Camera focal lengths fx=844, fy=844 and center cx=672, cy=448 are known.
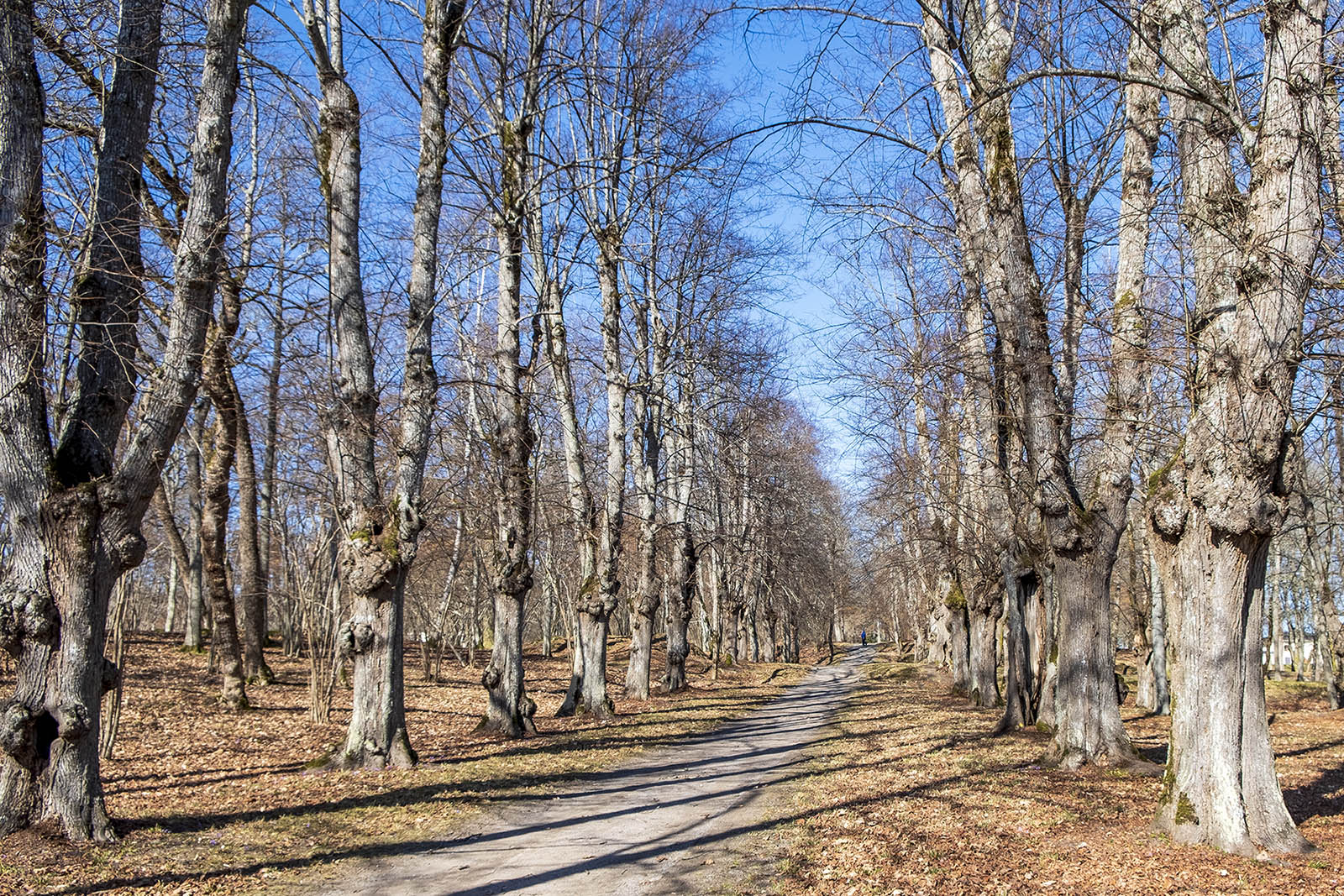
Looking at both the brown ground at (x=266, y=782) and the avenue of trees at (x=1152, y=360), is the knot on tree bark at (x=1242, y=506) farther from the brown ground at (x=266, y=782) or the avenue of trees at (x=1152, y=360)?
the brown ground at (x=266, y=782)

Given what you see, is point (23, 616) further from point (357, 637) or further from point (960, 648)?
point (960, 648)

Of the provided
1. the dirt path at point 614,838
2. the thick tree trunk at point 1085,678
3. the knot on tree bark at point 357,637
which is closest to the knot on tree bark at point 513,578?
the dirt path at point 614,838

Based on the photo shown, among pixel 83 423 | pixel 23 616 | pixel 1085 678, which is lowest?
pixel 1085 678

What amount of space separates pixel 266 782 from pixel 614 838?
3.96 meters

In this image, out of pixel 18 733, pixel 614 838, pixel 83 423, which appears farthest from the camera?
pixel 614 838

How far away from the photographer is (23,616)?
6105 mm

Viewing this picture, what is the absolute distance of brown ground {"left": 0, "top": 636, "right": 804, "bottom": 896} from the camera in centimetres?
563

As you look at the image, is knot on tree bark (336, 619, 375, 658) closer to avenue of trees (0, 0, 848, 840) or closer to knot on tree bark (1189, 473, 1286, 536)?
avenue of trees (0, 0, 848, 840)

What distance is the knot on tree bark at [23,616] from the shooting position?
6082 mm

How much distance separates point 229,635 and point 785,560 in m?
20.7

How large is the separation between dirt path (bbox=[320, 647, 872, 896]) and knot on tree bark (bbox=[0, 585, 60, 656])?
2.89 m

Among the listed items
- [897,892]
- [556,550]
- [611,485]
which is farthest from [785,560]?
[897,892]

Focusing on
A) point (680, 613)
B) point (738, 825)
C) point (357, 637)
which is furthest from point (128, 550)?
point (680, 613)

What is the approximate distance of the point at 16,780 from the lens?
232 inches
